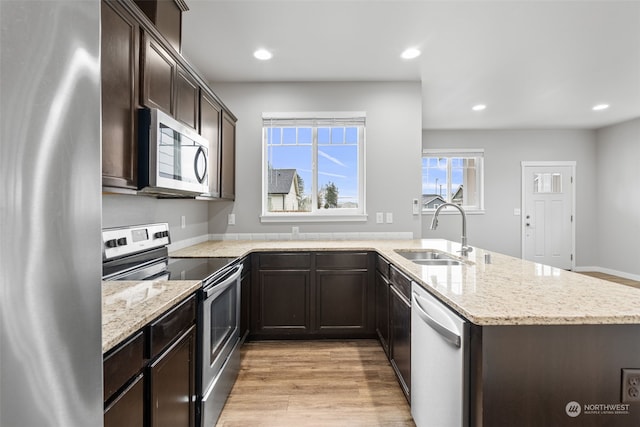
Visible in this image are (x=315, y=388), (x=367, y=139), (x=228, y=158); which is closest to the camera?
(x=315, y=388)

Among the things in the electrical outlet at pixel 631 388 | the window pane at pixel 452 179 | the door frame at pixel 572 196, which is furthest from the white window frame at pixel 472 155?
the electrical outlet at pixel 631 388

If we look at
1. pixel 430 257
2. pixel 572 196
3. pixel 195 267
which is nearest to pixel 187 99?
pixel 195 267

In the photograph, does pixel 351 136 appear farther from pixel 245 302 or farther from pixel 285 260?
pixel 245 302

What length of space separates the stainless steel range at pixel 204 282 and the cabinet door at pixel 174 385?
0.09 meters

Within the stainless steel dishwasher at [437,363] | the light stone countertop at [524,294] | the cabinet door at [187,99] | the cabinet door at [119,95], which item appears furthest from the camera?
the cabinet door at [187,99]

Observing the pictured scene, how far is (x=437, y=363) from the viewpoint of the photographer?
4.33 feet

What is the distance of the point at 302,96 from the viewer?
11.7ft

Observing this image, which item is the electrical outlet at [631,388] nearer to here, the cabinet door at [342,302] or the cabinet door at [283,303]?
the cabinet door at [342,302]

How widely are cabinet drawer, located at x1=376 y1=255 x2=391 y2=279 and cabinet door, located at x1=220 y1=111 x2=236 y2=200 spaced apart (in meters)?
1.57

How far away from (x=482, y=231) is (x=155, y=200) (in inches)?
221

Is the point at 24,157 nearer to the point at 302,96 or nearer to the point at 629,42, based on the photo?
the point at 302,96

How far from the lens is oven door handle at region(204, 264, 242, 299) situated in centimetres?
168

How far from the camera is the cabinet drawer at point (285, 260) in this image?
2.89 meters

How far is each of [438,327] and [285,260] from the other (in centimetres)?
179
